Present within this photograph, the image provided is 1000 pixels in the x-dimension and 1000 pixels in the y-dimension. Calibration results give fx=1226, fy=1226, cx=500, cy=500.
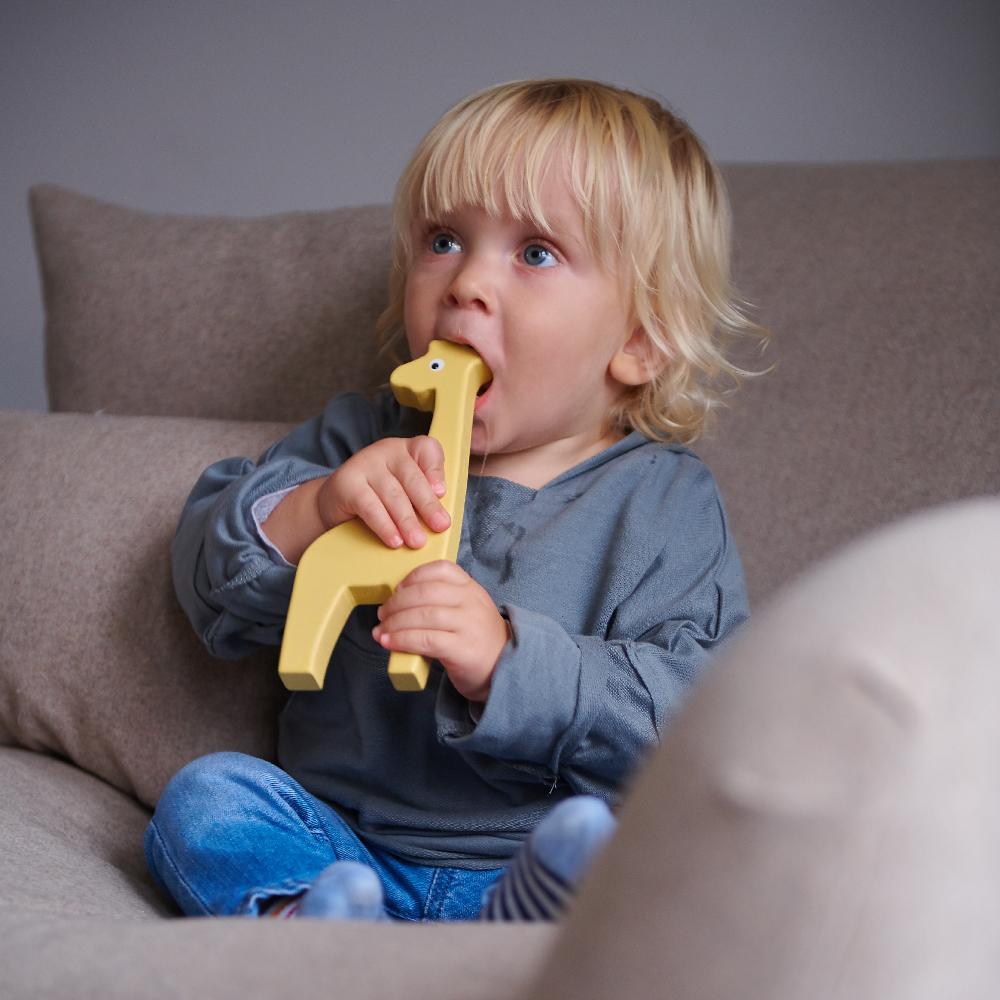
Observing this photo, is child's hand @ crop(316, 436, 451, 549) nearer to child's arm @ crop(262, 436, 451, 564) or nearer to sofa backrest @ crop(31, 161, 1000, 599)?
child's arm @ crop(262, 436, 451, 564)

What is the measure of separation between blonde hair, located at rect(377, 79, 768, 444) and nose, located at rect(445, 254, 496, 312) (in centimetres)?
5

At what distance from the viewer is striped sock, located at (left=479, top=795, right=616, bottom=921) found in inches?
23.9

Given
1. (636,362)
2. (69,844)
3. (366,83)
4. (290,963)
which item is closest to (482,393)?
(636,362)

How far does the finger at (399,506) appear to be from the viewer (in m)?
0.92

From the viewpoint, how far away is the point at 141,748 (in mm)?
1144

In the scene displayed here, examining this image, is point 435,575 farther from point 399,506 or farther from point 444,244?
point 444,244

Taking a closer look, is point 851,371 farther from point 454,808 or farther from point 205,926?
point 205,926

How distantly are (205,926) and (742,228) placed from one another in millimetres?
949

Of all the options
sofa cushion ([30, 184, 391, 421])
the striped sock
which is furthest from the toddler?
the striped sock

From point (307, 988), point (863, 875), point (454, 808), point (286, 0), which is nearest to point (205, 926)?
point (307, 988)

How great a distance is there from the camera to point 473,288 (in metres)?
1.04

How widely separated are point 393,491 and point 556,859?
0.39m

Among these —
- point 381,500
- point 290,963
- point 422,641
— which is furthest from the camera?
point 381,500

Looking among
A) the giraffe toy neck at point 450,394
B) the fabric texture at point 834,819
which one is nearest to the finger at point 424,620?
the giraffe toy neck at point 450,394
